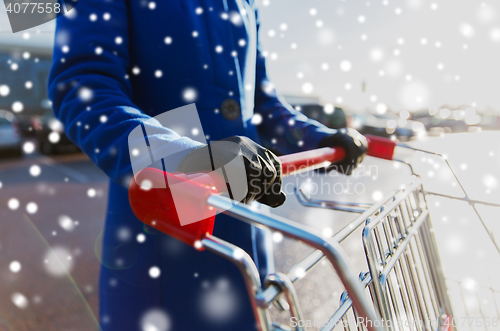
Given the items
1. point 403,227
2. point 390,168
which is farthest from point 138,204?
point 390,168

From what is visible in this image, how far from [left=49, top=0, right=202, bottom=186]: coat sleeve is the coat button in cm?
33

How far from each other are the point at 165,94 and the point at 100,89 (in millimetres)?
287

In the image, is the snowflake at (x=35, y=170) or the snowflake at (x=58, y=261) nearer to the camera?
the snowflake at (x=58, y=261)

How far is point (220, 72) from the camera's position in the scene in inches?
46.0

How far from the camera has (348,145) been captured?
1265mm

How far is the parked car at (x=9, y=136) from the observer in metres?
8.66

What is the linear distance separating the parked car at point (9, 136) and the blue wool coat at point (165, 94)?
9.68 metres

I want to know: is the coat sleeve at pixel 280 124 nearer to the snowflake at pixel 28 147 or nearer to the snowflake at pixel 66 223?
the snowflake at pixel 66 223

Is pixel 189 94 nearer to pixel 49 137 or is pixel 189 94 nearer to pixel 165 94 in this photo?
pixel 165 94

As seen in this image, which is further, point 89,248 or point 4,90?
point 4,90

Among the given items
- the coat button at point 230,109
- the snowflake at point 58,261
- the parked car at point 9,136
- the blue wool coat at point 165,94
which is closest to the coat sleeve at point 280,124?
the blue wool coat at point 165,94

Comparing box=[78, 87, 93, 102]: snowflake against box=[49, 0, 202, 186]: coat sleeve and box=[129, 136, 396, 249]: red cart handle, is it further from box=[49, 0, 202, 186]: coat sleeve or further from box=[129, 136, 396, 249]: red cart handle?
box=[129, 136, 396, 249]: red cart handle

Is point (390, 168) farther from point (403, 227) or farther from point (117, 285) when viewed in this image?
point (117, 285)

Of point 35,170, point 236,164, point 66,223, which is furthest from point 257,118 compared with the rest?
point 35,170
